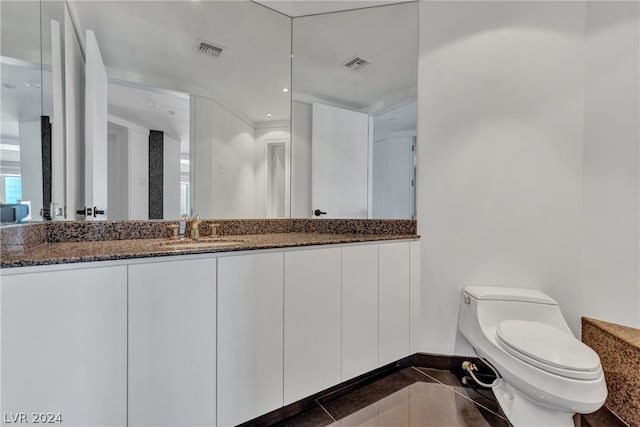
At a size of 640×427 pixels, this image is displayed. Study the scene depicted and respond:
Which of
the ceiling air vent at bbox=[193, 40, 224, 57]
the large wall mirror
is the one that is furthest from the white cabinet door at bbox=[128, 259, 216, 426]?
the ceiling air vent at bbox=[193, 40, 224, 57]

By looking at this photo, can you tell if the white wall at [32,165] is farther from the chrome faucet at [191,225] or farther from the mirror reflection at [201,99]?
the chrome faucet at [191,225]

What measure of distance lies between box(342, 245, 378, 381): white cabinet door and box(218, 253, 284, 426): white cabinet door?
0.39 m

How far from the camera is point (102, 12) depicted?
165 centimetres

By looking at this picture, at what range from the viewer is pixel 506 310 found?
170 cm

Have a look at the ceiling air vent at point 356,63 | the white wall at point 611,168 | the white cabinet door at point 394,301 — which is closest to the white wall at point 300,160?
the ceiling air vent at point 356,63

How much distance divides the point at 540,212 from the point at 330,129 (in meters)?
1.47

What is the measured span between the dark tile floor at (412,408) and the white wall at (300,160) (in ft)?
3.90

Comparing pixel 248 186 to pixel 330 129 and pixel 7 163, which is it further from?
pixel 7 163

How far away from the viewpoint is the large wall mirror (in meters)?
1.31

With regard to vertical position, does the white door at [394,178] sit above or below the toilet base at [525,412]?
above

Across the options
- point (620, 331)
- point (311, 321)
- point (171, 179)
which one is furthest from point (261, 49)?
point (620, 331)

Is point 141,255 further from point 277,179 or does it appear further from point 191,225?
point 277,179

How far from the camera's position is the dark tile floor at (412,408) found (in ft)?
4.81

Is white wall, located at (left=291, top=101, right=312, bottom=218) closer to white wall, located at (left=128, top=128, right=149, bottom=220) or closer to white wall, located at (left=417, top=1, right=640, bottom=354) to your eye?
white wall, located at (left=417, top=1, right=640, bottom=354)
